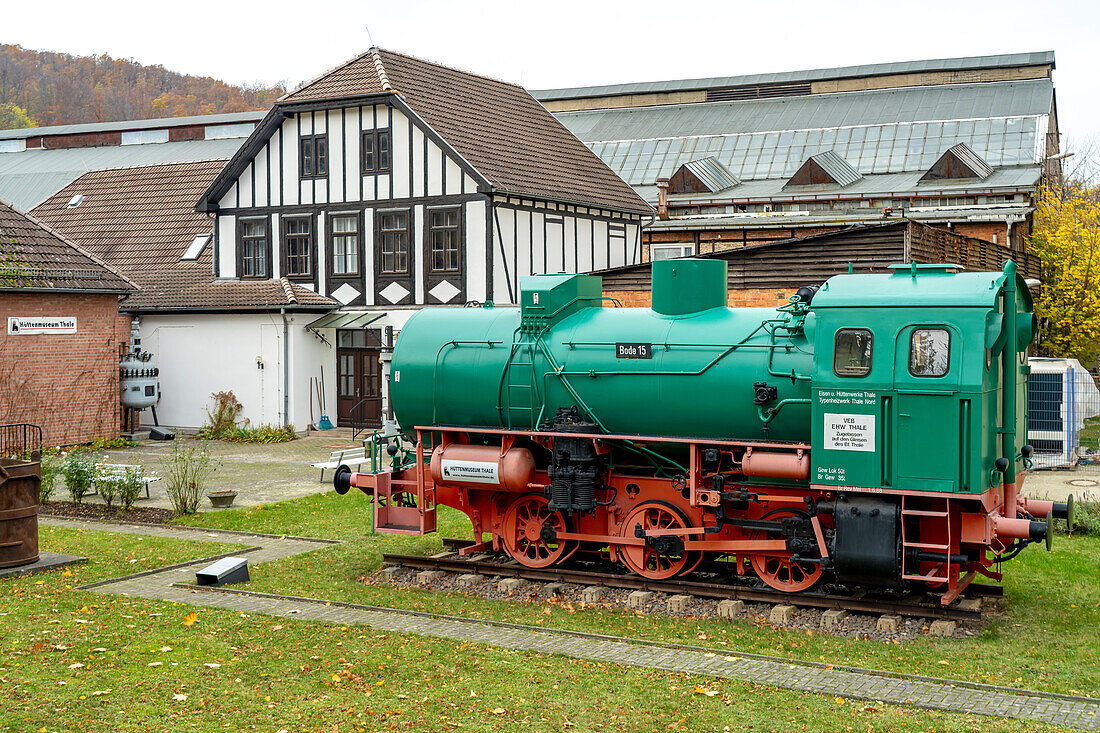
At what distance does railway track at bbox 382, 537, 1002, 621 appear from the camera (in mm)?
11312

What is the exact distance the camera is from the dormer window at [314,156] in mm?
30500

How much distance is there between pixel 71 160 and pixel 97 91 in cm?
4038

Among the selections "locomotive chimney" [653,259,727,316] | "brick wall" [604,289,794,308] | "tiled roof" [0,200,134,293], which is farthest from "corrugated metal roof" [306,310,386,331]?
"locomotive chimney" [653,259,727,316]

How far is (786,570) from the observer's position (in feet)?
41.1

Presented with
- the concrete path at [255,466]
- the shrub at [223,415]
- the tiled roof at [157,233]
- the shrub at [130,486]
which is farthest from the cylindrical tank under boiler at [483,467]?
the shrub at [223,415]

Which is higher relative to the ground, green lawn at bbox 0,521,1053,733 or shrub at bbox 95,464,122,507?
shrub at bbox 95,464,122,507

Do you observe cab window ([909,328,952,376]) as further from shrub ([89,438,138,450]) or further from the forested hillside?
the forested hillside

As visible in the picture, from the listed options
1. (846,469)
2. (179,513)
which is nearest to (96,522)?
(179,513)

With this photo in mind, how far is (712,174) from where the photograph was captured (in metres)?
44.6

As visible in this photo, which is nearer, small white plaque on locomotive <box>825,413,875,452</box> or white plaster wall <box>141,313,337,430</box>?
small white plaque on locomotive <box>825,413,875,452</box>

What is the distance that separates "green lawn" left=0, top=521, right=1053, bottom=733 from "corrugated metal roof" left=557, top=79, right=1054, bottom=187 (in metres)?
37.4

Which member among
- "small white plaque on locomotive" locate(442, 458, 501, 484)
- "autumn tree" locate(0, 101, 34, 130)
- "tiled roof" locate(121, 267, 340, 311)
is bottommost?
"small white plaque on locomotive" locate(442, 458, 501, 484)

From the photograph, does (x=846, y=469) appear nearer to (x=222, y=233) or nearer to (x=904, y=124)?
(x=222, y=233)

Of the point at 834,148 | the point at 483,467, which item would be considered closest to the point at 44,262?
the point at 483,467
